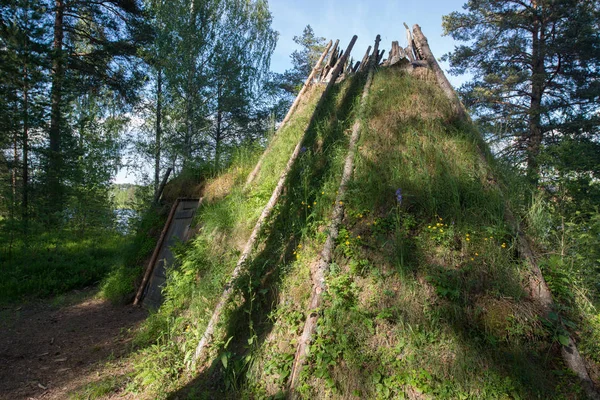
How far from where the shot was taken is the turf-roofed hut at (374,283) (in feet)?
7.85

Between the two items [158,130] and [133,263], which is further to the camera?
[158,130]

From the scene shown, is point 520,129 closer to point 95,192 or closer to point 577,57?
point 577,57

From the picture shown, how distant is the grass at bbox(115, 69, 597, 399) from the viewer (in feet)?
7.81

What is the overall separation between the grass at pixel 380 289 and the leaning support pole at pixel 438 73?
0.62 ft

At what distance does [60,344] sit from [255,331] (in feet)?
9.89

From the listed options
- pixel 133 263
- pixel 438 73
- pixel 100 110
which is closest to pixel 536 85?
pixel 438 73

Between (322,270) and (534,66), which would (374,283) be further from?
(534,66)

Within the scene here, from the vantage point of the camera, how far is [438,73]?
199 inches

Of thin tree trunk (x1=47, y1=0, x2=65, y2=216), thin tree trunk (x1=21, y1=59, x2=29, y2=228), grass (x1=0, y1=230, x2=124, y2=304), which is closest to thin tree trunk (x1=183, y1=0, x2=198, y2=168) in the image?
thin tree trunk (x1=47, y1=0, x2=65, y2=216)

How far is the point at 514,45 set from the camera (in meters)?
10.6

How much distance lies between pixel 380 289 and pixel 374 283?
75 millimetres

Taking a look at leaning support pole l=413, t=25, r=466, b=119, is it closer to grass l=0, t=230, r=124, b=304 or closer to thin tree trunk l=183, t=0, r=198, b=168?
grass l=0, t=230, r=124, b=304

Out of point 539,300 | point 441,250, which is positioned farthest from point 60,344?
point 539,300

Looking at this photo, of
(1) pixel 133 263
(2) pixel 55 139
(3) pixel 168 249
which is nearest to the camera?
(3) pixel 168 249
